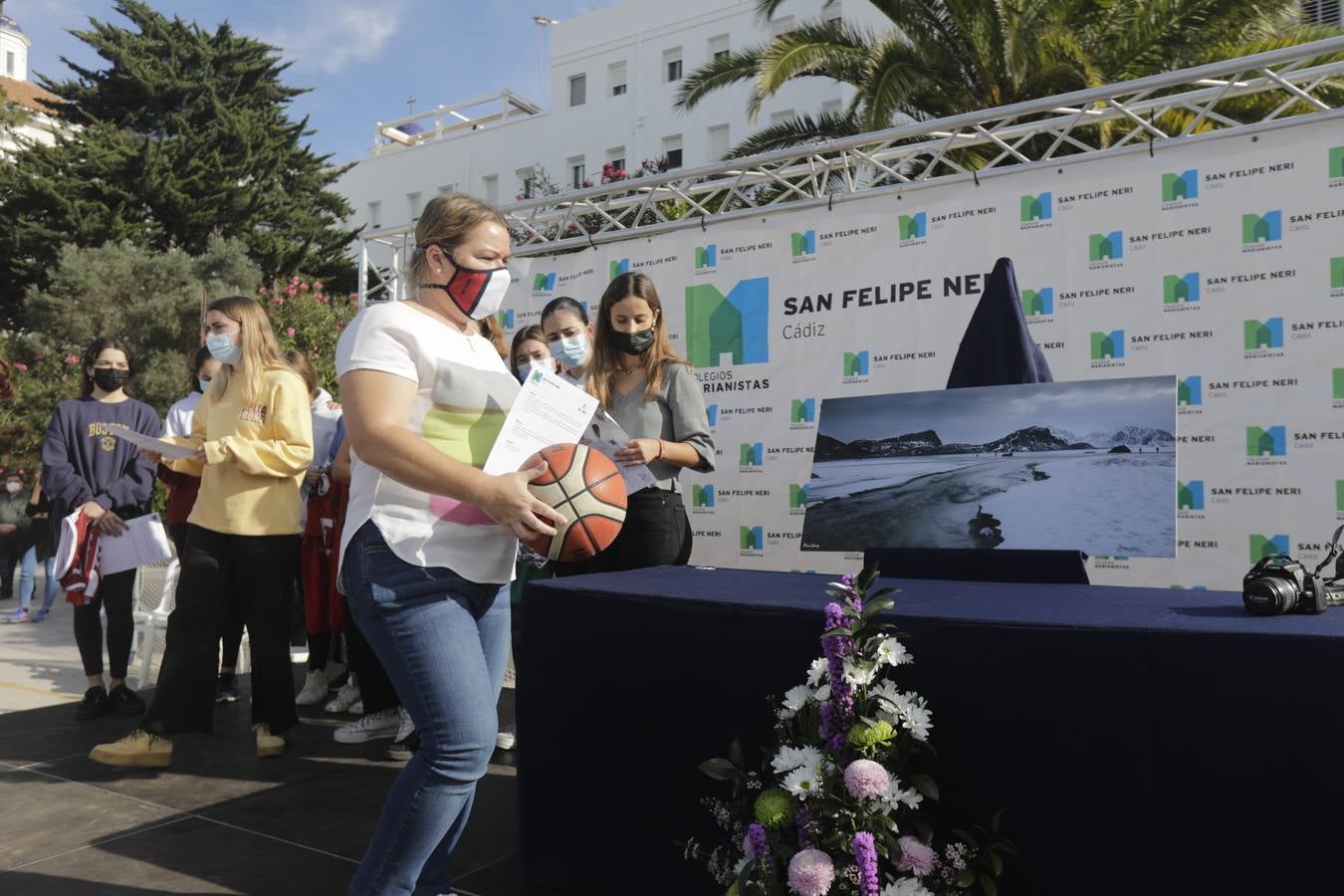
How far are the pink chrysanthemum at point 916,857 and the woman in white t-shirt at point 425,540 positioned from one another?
88cm

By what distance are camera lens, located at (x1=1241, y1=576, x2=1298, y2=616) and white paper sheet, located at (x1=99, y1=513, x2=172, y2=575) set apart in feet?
15.3

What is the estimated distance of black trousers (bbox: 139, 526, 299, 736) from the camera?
12.6ft

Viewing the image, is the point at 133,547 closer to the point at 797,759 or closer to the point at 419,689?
the point at 419,689

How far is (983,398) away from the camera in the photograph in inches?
142

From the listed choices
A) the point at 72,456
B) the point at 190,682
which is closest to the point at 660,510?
the point at 190,682

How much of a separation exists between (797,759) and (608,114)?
25985 mm

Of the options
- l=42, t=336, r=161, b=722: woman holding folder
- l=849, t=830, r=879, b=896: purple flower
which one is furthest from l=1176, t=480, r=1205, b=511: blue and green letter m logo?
l=42, t=336, r=161, b=722: woman holding folder

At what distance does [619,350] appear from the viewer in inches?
145

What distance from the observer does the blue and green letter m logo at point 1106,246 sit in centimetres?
501

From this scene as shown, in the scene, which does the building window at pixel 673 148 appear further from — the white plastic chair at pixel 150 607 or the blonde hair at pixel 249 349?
the blonde hair at pixel 249 349

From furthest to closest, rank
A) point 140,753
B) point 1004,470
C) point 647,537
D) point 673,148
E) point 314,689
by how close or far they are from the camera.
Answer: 1. point 673,148
2. point 314,689
3. point 140,753
4. point 1004,470
5. point 647,537

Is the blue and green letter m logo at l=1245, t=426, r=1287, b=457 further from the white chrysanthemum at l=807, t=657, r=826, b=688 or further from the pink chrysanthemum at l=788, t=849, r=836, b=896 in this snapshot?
the pink chrysanthemum at l=788, t=849, r=836, b=896

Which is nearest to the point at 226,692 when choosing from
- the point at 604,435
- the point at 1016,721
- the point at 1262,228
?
the point at 604,435

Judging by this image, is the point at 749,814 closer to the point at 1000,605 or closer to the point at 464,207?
the point at 1000,605
